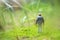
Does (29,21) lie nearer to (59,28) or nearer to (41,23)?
(41,23)

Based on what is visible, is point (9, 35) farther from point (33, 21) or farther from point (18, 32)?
point (33, 21)

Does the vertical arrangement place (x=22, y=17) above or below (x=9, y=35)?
above

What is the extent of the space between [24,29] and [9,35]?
187 millimetres

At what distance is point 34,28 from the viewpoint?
10.6ft

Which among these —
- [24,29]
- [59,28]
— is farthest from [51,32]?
[24,29]

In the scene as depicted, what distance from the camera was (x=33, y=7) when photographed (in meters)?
3.24

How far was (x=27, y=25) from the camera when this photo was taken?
3.24 metres

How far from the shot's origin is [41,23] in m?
3.24

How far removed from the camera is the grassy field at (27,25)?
3230mm

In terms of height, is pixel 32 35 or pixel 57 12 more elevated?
pixel 57 12

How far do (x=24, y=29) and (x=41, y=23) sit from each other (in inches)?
8.2

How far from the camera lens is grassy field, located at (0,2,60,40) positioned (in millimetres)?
3230

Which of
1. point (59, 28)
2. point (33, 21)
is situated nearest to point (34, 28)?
point (33, 21)

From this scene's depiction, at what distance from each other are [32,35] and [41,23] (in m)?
0.17
